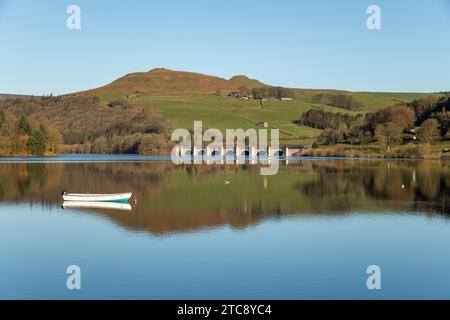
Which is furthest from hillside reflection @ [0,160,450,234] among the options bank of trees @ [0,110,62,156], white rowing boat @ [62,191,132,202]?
bank of trees @ [0,110,62,156]

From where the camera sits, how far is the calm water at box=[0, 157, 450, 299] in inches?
1074

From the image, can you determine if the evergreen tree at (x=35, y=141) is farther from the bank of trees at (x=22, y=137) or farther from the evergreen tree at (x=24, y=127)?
the evergreen tree at (x=24, y=127)

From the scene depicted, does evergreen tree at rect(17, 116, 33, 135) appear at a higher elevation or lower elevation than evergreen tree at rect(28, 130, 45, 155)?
higher

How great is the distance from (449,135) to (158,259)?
17201 cm

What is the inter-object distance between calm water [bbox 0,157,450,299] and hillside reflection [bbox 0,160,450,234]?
9.6 inches

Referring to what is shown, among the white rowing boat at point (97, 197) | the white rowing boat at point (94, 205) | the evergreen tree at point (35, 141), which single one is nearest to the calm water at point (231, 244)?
the white rowing boat at point (94, 205)

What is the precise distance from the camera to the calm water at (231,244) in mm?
27281

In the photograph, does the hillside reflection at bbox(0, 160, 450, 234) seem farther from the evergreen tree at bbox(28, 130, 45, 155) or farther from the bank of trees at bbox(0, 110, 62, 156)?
the evergreen tree at bbox(28, 130, 45, 155)

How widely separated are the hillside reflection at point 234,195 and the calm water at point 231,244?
244 mm

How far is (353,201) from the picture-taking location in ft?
205

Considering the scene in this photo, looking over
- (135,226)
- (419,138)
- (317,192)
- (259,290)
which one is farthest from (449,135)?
(259,290)

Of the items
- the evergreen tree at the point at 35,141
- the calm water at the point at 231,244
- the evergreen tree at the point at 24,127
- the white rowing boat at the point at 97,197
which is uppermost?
the evergreen tree at the point at 24,127

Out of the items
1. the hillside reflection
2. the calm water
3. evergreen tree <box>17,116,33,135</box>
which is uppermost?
evergreen tree <box>17,116,33,135</box>

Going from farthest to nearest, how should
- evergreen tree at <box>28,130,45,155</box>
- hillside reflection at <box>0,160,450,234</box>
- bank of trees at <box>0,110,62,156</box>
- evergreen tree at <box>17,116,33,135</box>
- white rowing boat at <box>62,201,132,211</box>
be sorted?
1. evergreen tree at <box>28,130,45,155</box>
2. evergreen tree at <box>17,116,33,135</box>
3. bank of trees at <box>0,110,62,156</box>
4. white rowing boat at <box>62,201,132,211</box>
5. hillside reflection at <box>0,160,450,234</box>
